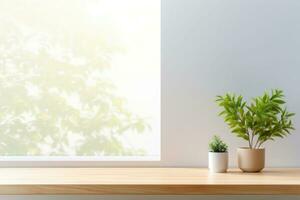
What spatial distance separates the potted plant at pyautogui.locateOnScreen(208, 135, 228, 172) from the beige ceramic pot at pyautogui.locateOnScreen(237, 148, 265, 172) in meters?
0.08

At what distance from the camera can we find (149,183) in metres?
1.36

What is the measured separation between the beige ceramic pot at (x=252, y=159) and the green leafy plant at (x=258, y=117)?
55 mm

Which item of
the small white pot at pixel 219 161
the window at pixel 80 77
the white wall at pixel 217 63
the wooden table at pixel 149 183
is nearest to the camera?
the wooden table at pixel 149 183

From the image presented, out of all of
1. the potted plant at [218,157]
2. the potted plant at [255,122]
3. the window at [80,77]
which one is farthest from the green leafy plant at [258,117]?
the window at [80,77]

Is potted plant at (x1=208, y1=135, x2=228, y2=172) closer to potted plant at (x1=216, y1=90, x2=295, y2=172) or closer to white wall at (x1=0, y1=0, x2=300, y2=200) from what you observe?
potted plant at (x1=216, y1=90, x2=295, y2=172)

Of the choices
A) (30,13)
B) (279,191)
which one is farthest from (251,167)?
(30,13)

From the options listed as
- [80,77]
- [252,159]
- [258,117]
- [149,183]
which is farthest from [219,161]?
[80,77]

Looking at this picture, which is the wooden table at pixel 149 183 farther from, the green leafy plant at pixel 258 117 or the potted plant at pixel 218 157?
the green leafy plant at pixel 258 117

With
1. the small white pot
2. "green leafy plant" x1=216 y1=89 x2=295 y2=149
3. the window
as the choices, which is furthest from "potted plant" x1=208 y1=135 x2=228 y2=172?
the window

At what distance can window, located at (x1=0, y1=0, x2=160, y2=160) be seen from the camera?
2.45 metres

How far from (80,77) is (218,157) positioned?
1.26 m

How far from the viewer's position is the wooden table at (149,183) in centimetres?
133

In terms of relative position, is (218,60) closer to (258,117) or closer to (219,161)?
(258,117)

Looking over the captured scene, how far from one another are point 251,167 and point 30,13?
1.65m
